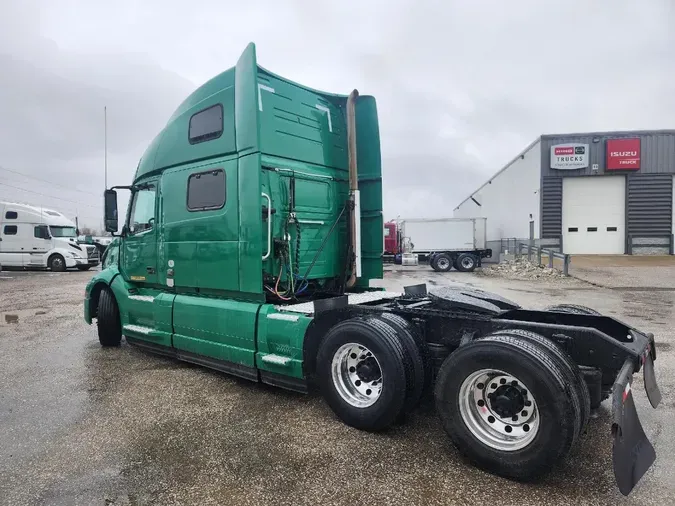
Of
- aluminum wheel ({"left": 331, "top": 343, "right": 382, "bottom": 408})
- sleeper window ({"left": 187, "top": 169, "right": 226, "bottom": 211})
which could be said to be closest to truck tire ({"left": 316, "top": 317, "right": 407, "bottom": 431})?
aluminum wheel ({"left": 331, "top": 343, "right": 382, "bottom": 408})

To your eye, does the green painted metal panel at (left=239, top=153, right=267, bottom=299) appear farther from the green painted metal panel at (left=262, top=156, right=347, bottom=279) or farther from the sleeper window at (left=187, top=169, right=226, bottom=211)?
the sleeper window at (left=187, top=169, right=226, bottom=211)

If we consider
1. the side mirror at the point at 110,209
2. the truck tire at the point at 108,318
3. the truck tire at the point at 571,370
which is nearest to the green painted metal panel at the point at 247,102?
the side mirror at the point at 110,209

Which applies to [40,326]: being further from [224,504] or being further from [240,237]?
[224,504]

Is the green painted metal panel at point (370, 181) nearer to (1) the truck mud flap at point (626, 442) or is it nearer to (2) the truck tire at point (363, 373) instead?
(2) the truck tire at point (363, 373)

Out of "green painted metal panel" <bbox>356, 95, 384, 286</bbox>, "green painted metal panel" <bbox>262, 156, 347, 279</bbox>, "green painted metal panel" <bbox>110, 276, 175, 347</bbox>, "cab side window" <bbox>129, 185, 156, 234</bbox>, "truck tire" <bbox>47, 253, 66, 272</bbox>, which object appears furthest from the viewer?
"truck tire" <bbox>47, 253, 66, 272</bbox>

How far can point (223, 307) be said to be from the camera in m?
5.17

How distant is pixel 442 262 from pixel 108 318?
1987 cm

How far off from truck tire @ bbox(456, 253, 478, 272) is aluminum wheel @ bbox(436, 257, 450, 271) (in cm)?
Result: 53

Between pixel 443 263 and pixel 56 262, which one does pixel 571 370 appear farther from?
pixel 56 262

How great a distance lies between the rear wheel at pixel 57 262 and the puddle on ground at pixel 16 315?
1355cm

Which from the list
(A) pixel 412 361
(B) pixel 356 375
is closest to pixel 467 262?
(B) pixel 356 375

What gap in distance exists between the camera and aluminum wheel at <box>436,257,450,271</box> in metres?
24.5

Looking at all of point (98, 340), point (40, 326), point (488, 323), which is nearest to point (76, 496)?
point (488, 323)

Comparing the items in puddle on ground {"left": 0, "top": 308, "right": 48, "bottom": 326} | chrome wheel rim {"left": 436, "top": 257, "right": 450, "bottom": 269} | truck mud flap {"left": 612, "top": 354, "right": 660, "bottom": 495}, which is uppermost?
chrome wheel rim {"left": 436, "top": 257, "right": 450, "bottom": 269}
